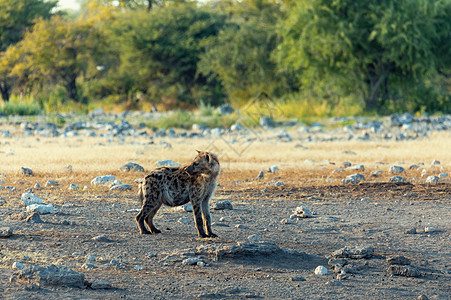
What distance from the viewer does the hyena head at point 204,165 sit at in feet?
23.2

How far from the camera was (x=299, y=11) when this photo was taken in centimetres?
3005

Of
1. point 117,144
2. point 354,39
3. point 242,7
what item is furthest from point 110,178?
point 242,7

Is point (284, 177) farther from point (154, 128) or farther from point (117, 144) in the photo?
point (154, 128)

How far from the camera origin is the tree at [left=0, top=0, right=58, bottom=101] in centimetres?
3931

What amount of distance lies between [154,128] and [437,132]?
951cm

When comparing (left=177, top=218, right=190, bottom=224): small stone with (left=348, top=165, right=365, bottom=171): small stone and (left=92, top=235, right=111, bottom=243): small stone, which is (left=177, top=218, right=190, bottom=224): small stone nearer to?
(left=92, top=235, right=111, bottom=243): small stone

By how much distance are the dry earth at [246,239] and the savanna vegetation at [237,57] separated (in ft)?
54.7

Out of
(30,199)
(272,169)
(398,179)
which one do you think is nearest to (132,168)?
(272,169)

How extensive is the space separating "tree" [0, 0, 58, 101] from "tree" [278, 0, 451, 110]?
17983mm

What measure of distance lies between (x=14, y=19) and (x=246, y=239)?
36.7 m

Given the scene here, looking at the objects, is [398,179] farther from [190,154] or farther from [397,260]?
[190,154]

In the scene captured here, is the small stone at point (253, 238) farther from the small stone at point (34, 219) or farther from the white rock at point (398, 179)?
the white rock at point (398, 179)

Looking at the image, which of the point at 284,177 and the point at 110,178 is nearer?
the point at 110,178

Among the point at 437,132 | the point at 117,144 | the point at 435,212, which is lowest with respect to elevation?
the point at 437,132
